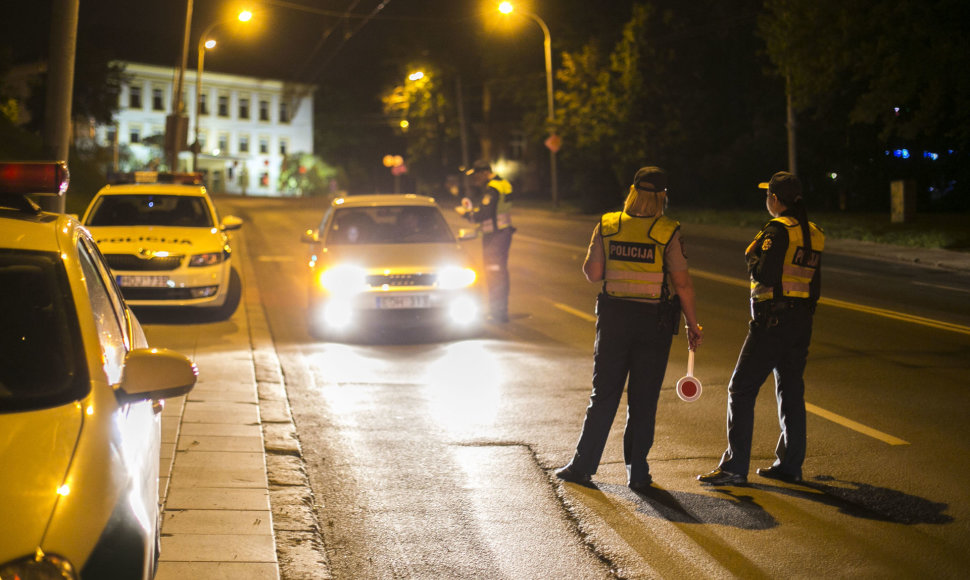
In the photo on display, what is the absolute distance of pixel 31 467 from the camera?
2.87m

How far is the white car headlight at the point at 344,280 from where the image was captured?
12336 millimetres

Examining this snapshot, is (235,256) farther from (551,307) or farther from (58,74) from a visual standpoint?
(58,74)

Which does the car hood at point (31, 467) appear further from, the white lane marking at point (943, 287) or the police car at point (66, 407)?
the white lane marking at point (943, 287)

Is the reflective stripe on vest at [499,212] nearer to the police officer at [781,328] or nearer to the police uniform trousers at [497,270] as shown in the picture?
the police uniform trousers at [497,270]

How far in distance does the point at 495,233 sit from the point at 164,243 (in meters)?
4.04

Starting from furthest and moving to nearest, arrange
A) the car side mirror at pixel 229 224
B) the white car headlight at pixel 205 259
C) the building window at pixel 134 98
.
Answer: the building window at pixel 134 98 → the car side mirror at pixel 229 224 → the white car headlight at pixel 205 259

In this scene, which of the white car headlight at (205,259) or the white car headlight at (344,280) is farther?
the white car headlight at (205,259)

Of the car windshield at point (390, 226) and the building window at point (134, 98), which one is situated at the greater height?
the building window at point (134, 98)

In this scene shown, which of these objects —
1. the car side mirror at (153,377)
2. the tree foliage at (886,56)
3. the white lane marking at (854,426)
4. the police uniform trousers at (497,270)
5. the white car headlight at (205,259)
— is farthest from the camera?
the tree foliage at (886,56)

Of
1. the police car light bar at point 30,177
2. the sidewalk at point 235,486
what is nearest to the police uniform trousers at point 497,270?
the sidewalk at point 235,486

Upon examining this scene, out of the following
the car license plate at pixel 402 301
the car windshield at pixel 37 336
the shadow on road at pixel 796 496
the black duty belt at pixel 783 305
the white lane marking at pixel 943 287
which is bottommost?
the shadow on road at pixel 796 496

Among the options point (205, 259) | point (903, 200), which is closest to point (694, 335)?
point (205, 259)

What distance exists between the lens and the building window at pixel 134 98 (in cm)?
10200

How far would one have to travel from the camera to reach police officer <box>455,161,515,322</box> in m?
13.9
